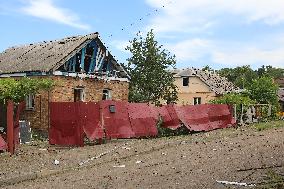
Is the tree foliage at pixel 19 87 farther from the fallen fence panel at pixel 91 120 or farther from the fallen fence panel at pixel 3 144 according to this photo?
the fallen fence panel at pixel 3 144

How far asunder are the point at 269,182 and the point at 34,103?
1702cm

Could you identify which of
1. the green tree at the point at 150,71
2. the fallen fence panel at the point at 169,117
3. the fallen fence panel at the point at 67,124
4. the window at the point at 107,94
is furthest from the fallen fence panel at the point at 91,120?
the green tree at the point at 150,71

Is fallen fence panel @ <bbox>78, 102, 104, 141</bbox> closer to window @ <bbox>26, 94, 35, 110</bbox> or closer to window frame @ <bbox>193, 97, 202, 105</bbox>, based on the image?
window @ <bbox>26, 94, 35, 110</bbox>

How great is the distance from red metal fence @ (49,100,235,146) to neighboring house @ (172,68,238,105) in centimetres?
2436

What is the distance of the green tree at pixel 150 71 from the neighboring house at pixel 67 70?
10431 mm

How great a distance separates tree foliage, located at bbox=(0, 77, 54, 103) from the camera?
1848cm

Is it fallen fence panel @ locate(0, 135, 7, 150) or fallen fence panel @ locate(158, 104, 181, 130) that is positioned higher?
fallen fence panel @ locate(158, 104, 181, 130)

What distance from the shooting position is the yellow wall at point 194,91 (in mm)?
46781

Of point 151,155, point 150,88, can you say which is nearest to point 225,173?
point 151,155

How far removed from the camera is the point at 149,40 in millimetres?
38312

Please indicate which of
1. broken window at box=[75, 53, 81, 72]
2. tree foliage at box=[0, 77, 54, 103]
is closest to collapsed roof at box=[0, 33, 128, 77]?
broken window at box=[75, 53, 81, 72]

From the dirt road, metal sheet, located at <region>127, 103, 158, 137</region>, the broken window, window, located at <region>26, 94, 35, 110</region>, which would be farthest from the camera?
the broken window

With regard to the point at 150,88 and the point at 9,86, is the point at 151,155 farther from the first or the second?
Result: the point at 150,88

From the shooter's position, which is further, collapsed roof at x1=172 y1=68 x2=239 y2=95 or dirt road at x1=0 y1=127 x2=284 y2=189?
collapsed roof at x1=172 y1=68 x2=239 y2=95
